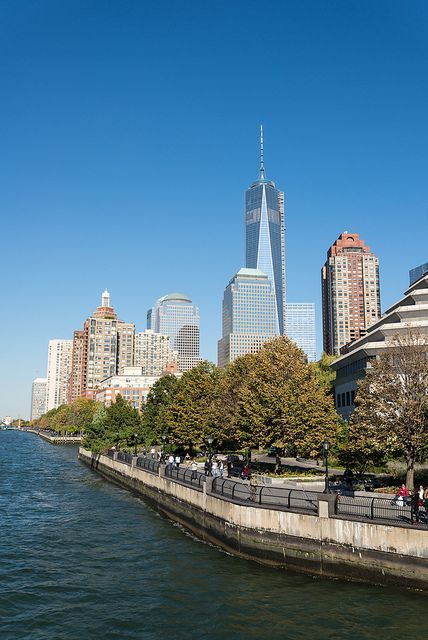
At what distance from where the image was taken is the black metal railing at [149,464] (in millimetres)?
50938

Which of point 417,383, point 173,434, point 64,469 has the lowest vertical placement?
point 64,469

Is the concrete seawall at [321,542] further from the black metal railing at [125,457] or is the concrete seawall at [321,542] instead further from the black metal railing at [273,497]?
the black metal railing at [125,457]

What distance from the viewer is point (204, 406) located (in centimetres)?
6919

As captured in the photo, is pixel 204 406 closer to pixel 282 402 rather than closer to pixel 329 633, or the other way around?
pixel 282 402

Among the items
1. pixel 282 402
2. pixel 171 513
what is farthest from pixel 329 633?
pixel 282 402

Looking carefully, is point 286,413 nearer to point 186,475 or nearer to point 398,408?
point 186,475

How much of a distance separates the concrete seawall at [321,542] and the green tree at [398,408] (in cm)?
999

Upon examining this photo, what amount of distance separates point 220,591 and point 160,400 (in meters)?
76.7

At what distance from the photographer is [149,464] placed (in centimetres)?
5428

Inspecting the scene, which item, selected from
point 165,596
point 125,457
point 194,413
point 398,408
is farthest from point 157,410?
point 165,596

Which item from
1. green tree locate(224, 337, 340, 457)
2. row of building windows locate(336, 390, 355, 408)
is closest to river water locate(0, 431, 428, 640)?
green tree locate(224, 337, 340, 457)

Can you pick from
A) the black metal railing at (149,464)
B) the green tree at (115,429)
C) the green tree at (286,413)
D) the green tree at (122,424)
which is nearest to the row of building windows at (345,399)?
the green tree at (286,413)

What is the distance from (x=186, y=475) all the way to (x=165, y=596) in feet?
64.0

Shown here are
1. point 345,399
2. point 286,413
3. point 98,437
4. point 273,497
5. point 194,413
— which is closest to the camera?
point 273,497
